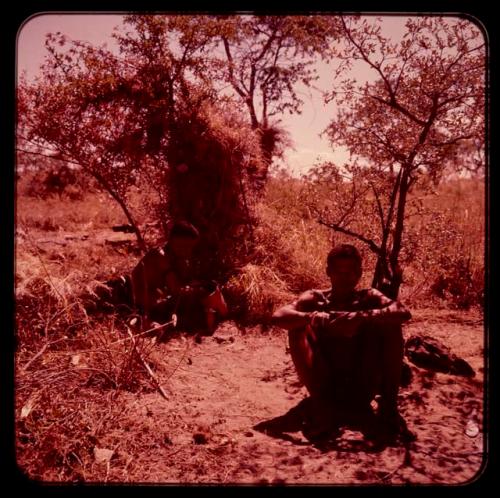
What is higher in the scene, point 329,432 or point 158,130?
point 158,130

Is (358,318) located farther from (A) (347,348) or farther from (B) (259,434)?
(B) (259,434)

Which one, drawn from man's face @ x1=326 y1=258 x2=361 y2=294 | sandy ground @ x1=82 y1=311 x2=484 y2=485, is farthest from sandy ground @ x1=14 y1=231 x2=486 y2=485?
man's face @ x1=326 y1=258 x2=361 y2=294

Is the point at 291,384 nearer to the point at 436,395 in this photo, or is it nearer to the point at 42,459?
the point at 436,395

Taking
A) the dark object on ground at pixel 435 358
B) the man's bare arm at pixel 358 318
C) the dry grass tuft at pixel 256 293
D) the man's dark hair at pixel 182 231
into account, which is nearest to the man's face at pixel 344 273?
the man's bare arm at pixel 358 318

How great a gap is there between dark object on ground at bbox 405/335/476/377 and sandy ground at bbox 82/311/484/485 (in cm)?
10

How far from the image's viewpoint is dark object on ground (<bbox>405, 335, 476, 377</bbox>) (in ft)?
12.5

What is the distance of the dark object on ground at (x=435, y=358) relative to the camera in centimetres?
381

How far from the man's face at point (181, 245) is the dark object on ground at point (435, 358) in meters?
2.58

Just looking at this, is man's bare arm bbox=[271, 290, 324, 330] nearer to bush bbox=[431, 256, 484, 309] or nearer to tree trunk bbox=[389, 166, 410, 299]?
tree trunk bbox=[389, 166, 410, 299]

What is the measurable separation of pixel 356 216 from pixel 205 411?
2.94 m

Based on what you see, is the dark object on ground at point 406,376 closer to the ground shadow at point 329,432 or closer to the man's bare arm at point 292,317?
the ground shadow at point 329,432

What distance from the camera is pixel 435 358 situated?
3895mm

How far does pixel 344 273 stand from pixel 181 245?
2208mm

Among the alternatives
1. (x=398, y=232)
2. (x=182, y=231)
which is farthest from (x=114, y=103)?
(x=398, y=232)
